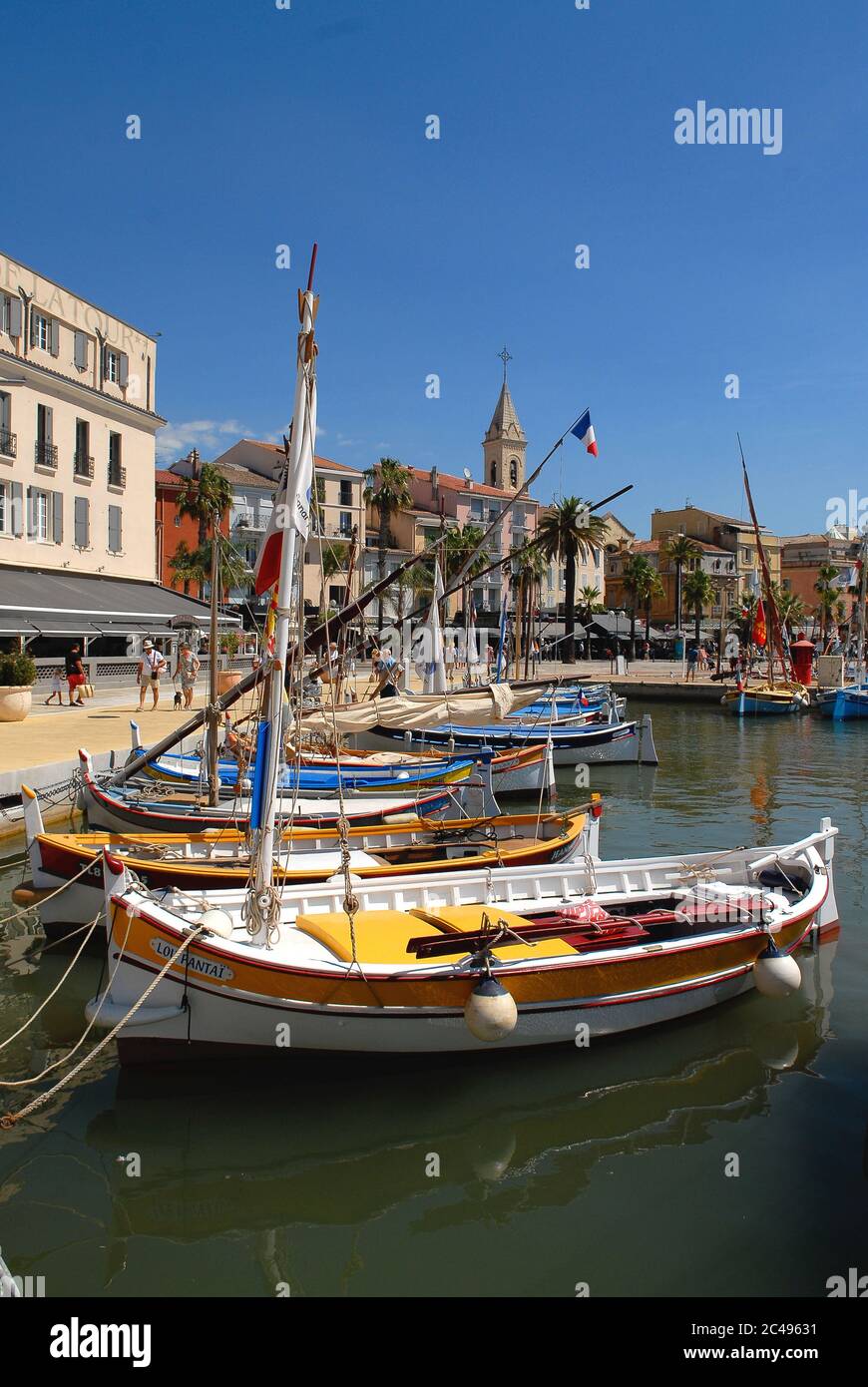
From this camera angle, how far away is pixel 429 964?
988cm

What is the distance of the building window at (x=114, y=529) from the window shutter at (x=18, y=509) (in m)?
6.73

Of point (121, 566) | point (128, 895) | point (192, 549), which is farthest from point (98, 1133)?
point (192, 549)

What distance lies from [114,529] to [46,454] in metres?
6.02

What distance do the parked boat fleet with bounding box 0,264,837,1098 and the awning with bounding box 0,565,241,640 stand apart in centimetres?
1985

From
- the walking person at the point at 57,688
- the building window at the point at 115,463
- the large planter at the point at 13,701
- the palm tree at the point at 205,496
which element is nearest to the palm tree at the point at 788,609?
the palm tree at the point at 205,496

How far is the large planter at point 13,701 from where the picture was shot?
2775 centimetres

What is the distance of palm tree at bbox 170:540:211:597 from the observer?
63.8m

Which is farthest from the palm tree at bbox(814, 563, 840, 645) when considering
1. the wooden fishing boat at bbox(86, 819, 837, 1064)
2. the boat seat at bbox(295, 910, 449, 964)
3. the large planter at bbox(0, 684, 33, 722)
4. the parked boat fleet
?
the boat seat at bbox(295, 910, 449, 964)

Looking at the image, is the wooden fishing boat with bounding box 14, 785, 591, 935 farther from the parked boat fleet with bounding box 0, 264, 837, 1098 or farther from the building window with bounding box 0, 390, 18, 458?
the building window with bounding box 0, 390, 18, 458

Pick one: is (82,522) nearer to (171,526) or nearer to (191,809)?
(191,809)

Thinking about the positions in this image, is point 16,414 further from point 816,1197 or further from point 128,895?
point 816,1197

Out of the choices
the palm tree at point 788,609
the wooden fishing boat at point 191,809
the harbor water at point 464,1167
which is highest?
the palm tree at point 788,609

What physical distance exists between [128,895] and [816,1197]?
7.23 metres

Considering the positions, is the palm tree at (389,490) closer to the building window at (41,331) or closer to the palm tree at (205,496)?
the palm tree at (205,496)
